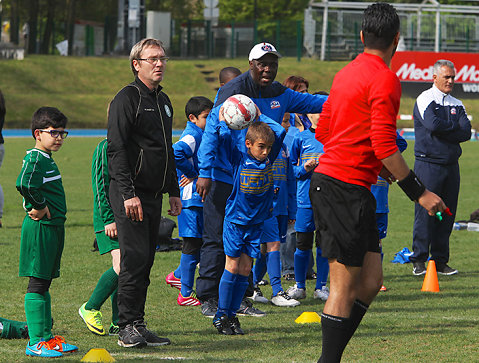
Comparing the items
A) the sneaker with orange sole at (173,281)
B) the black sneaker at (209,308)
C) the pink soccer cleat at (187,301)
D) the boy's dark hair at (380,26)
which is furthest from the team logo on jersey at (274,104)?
the boy's dark hair at (380,26)

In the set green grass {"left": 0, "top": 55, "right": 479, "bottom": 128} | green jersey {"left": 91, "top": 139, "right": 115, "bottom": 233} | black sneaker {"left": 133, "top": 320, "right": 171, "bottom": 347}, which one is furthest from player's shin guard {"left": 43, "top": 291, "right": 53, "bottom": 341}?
green grass {"left": 0, "top": 55, "right": 479, "bottom": 128}

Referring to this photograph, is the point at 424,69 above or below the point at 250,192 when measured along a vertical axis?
above

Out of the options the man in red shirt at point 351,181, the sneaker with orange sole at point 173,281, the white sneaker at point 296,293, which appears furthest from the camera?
the sneaker with orange sole at point 173,281

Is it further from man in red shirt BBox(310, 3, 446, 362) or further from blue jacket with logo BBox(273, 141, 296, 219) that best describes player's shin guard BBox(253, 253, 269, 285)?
man in red shirt BBox(310, 3, 446, 362)

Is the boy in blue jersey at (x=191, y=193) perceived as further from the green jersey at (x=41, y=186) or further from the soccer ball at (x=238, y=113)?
the green jersey at (x=41, y=186)

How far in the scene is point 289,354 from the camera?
5.71 m

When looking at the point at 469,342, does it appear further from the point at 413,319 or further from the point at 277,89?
the point at 277,89

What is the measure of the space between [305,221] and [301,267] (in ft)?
1.58

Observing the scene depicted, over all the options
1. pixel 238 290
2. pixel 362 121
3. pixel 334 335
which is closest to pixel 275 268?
pixel 238 290

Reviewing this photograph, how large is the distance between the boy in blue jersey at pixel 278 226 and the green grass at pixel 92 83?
3239 centimetres

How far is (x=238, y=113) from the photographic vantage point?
21.7 ft

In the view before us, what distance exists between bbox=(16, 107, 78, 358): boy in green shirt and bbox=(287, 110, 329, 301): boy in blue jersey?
2803 mm

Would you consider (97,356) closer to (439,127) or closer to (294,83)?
(294,83)

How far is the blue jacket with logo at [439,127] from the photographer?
9.31m
